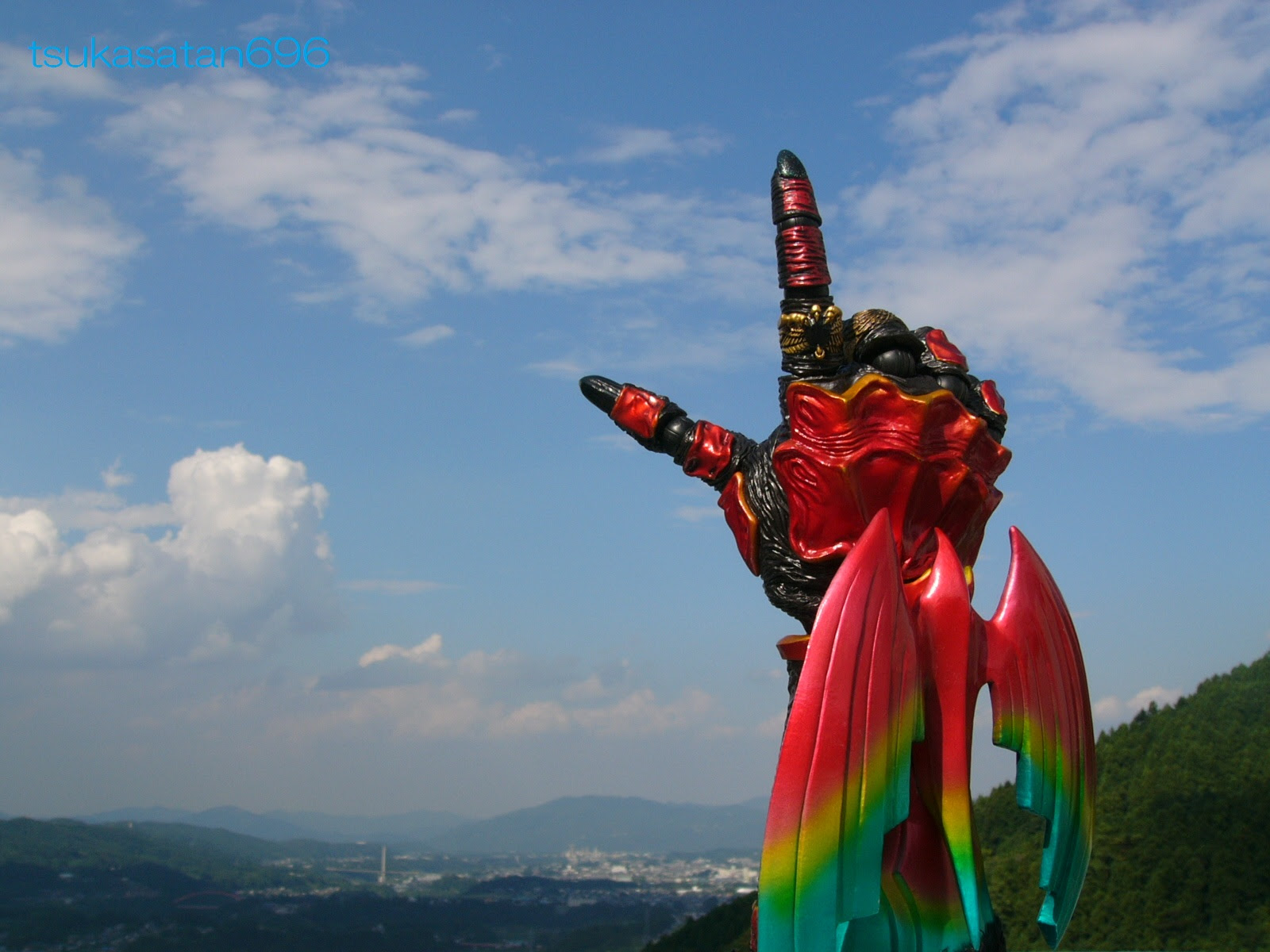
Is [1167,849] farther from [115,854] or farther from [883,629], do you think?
[115,854]

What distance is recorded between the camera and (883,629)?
429 cm

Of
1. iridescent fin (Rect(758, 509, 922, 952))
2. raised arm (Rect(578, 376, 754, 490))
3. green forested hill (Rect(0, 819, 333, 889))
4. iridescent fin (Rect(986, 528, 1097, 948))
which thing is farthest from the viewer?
green forested hill (Rect(0, 819, 333, 889))

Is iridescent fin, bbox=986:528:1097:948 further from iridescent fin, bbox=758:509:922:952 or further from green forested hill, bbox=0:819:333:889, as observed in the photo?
green forested hill, bbox=0:819:333:889

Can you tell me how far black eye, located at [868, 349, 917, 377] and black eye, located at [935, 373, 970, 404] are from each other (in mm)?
128

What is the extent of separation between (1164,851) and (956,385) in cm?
930

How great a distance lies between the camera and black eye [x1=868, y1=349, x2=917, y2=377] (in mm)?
4867

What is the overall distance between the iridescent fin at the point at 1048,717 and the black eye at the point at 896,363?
0.91 m

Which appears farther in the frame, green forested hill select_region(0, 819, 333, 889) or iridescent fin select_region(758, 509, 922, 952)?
green forested hill select_region(0, 819, 333, 889)

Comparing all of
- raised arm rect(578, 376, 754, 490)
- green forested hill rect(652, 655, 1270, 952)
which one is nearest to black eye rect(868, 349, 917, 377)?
raised arm rect(578, 376, 754, 490)

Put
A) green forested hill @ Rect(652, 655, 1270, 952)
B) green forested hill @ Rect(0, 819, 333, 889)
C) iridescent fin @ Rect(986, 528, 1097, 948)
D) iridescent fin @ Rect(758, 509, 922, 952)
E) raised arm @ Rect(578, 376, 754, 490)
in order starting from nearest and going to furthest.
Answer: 1. iridescent fin @ Rect(758, 509, 922, 952)
2. iridescent fin @ Rect(986, 528, 1097, 948)
3. raised arm @ Rect(578, 376, 754, 490)
4. green forested hill @ Rect(652, 655, 1270, 952)
5. green forested hill @ Rect(0, 819, 333, 889)

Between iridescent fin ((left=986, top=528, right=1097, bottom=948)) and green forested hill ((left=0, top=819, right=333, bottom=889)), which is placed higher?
iridescent fin ((left=986, top=528, right=1097, bottom=948))

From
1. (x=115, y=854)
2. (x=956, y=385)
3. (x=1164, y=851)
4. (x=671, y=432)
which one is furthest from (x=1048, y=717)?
(x=115, y=854)

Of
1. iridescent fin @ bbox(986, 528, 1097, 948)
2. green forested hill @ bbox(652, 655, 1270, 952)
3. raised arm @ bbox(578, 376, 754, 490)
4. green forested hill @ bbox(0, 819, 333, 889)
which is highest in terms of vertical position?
raised arm @ bbox(578, 376, 754, 490)

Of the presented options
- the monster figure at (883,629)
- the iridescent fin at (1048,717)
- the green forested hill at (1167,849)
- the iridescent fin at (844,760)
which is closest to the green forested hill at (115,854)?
the green forested hill at (1167,849)
